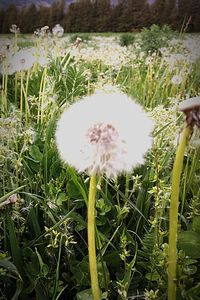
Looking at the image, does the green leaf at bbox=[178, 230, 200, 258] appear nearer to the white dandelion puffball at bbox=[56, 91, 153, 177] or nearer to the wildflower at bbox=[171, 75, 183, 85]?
the white dandelion puffball at bbox=[56, 91, 153, 177]

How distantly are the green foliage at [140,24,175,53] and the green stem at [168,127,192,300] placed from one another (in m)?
0.19

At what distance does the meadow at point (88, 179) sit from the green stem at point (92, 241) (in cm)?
2

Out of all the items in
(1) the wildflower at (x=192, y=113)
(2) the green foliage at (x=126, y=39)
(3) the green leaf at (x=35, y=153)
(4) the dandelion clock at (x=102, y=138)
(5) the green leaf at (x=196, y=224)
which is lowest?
(5) the green leaf at (x=196, y=224)

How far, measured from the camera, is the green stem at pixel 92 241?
0.81 metres

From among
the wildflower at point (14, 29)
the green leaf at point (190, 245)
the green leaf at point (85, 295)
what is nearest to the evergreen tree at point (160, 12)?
the wildflower at point (14, 29)

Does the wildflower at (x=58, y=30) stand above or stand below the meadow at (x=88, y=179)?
above

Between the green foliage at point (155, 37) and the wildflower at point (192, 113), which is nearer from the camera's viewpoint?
the wildflower at point (192, 113)

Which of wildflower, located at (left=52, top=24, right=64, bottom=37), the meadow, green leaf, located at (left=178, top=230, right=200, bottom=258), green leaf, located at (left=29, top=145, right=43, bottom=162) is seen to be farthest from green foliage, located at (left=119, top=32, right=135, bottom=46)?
green leaf, located at (left=178, top=230, right=200, bottom=258)

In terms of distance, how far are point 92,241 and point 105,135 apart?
0.18m

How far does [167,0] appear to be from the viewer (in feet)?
2.86

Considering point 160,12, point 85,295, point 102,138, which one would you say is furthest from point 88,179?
point 160,12

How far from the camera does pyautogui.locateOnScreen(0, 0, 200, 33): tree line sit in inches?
34.0

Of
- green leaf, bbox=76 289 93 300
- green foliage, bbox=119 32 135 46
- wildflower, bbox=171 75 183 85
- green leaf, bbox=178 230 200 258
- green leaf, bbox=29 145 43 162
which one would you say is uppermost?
green foliage, bbox=119 32 135 46

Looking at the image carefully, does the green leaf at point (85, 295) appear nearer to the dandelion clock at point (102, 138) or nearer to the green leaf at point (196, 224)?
the dandelion clock at point (102, 138)
